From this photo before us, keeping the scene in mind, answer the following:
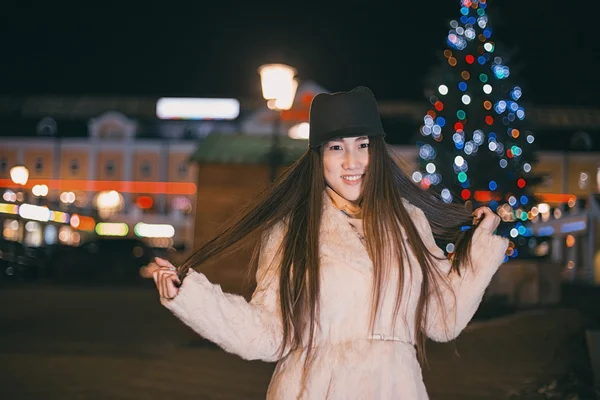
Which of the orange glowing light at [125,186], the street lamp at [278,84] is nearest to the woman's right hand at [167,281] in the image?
the street lamp at [278,84]

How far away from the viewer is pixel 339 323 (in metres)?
2.81

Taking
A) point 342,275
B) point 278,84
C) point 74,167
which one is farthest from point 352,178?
point 74,167

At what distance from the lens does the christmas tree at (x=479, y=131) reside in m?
18.4

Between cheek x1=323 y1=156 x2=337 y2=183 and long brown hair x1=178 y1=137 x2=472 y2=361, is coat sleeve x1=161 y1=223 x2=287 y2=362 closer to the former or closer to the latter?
long brown hair x1=178 y1=137 x2=472 y2=361

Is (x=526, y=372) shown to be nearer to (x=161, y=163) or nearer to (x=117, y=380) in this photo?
(x=117, y=380)

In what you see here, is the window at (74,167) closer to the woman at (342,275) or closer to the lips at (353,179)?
the woman at (342,275)

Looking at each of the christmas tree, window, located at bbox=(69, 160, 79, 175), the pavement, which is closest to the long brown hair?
the pavement

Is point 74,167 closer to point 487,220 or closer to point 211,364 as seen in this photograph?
point 211,364

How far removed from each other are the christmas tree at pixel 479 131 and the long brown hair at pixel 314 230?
14978 millimetres

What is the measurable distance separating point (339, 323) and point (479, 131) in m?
16.5

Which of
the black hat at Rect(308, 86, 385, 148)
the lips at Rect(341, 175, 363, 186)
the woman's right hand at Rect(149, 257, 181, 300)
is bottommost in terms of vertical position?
the woman's right hand at Rect(149, 257, 181, 300)

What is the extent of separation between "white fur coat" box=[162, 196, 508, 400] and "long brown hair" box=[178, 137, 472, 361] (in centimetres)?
4

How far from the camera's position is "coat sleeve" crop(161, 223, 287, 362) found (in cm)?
275

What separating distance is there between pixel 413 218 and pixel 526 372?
719cm
